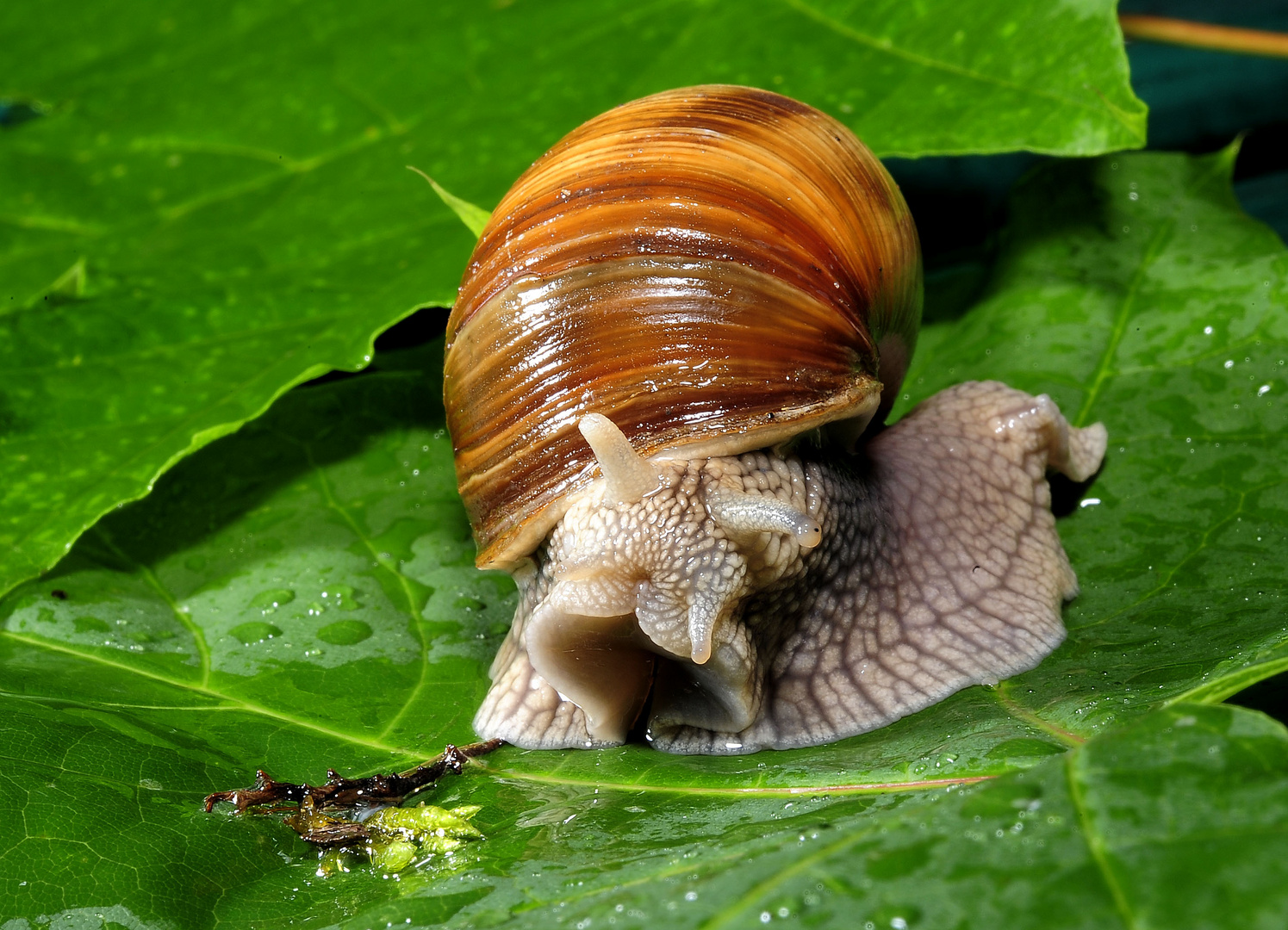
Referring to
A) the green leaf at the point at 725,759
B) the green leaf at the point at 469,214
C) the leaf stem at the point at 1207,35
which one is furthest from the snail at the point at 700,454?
the leaf stem at the point at 1207,35

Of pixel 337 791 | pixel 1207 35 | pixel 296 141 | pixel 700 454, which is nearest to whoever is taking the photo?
pixel 337 791

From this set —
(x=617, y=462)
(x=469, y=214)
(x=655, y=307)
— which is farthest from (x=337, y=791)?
(x=469, y=214)

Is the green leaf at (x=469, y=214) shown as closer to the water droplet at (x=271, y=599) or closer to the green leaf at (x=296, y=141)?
the green leaf at (x=296, y=141)

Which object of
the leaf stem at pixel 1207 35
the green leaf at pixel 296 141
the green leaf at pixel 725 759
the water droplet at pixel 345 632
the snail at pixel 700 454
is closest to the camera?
the green leaf at pixel 725 759

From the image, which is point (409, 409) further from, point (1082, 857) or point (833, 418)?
point (1082, 857)

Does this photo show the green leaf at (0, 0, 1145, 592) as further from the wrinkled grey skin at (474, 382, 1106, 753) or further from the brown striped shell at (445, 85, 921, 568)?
the wrinkled grey skin at (474, 382, 1106, 753)

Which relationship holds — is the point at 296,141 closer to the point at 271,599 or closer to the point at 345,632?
the point at 271,599
